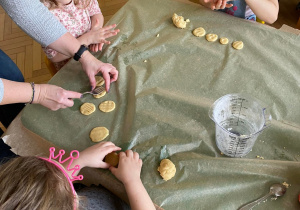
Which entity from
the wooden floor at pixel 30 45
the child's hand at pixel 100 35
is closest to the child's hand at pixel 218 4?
the child's hand at pixel 100 35

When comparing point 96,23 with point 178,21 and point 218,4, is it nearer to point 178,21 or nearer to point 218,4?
point 178,21

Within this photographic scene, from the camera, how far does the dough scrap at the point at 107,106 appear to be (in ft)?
2.98

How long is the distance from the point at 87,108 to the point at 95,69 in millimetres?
150

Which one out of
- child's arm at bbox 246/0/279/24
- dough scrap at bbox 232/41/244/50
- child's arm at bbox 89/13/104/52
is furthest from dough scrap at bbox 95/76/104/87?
child's arm at bbox 246/0/279/24

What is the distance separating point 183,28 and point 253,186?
2.14 ft

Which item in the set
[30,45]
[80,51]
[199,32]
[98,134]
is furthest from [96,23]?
[30,45]

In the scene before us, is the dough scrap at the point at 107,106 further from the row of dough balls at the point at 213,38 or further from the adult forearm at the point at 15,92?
the row of dough balls at the point at 213,38

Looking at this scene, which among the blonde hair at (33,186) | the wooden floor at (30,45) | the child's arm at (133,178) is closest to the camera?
the blonde hair at (33,186)

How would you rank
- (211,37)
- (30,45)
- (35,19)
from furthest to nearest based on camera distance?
1. (30,45)
2. (211,37)
3. (35,19)

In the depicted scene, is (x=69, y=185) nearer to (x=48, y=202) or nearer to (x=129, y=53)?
(x=48, y=202)

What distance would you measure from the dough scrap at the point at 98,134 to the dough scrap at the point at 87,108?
7 centimetres

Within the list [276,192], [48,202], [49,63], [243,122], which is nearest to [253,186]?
[276,192]

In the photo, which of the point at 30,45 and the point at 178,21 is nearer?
the point at 178,21

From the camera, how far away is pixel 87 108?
0.92 meters
